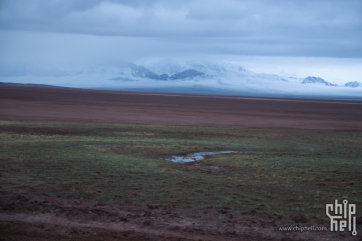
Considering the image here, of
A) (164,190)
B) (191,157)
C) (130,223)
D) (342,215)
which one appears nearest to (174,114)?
(191,157)

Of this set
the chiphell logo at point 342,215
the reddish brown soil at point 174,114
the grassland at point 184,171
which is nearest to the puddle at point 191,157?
the grassland at point 184,171

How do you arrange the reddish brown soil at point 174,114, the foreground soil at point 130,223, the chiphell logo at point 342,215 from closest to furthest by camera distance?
the foreground soil at point 130,223, the chiphell logo at point 342,215, the reddish brown soil at point 174,114

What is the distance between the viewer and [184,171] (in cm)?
1494

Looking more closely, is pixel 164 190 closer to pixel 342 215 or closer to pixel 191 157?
pixel 342 215

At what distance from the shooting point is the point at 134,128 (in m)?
30.7

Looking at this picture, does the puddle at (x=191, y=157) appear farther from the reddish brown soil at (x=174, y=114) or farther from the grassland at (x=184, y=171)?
the reddish brown soil at (x=174, y=114)

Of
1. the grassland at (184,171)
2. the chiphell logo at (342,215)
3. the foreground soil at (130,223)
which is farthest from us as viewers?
the grassland at (184,171)

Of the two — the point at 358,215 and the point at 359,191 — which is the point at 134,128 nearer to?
the point at 359,191

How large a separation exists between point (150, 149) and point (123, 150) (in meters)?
1.44

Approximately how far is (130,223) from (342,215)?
5217 millimetres

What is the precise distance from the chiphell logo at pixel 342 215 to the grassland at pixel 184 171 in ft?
0.92

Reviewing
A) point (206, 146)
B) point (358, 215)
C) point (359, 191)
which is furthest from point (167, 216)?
point (206, 146)

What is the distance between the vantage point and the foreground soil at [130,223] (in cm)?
793

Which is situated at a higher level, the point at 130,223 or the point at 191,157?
the point at 130,223
